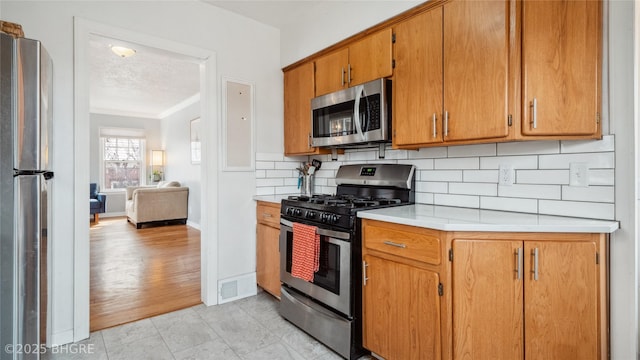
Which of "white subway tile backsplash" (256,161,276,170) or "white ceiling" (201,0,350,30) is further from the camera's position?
"white subway tile backsplash" (256,161,276,170)

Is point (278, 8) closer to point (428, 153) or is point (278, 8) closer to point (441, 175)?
point (428, 153)

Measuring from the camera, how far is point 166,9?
8.40ft

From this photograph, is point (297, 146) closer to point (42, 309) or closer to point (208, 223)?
point (208, 223)

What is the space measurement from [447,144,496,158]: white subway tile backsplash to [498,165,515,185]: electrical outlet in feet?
0.35

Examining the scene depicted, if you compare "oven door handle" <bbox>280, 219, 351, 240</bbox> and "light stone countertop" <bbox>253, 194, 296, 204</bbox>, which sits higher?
"light stone countertop" <bbox>253, 194, 296, 204</bbox>

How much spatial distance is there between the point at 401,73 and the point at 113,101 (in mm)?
6785

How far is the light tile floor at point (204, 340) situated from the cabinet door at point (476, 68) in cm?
160

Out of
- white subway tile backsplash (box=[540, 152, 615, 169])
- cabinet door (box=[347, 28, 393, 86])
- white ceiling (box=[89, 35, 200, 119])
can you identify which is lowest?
white subway tile backsplash (box=[540, 152, 615, 169])

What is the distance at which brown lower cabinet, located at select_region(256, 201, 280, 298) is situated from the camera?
2.71 metres

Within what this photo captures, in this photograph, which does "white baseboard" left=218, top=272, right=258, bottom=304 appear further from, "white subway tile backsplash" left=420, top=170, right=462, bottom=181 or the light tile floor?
"white subway tile backsplash" left=420, top=170, right=462, bottom=181

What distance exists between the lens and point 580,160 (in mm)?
1630

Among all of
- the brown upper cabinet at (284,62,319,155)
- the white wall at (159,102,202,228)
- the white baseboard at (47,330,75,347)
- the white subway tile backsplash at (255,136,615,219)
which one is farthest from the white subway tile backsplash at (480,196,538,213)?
the white wall at (159,102,202,228)

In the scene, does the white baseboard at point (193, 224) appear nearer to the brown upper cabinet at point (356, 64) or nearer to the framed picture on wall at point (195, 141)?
the framed picture on wall at point (195, 141)

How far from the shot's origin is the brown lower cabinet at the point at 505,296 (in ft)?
4.66
